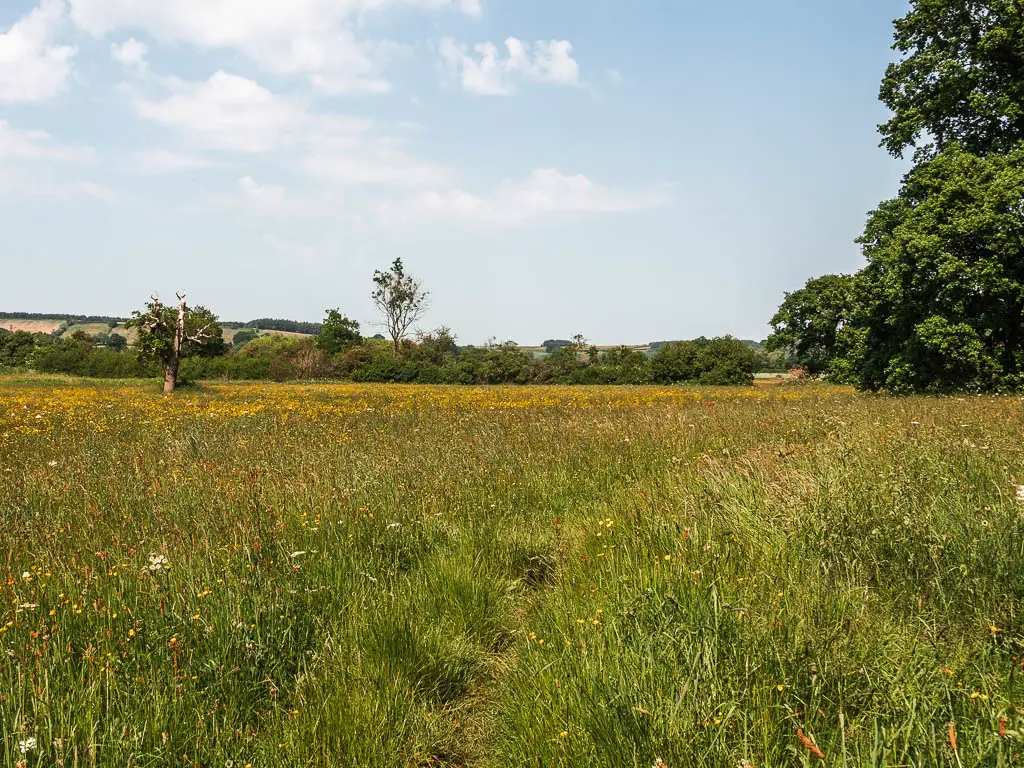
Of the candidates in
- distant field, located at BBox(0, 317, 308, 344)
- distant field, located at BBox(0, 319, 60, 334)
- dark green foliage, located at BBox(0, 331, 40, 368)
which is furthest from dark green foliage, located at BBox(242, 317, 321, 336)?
dark green foliage, located at BBox(0, 331, 40, 368)

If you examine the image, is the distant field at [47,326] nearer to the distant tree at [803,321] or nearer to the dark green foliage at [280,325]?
the dark green foliage at [280,325]

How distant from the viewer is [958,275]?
15438mm

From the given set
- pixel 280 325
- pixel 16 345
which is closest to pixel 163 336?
pixel 16 345

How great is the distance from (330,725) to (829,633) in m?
2.28

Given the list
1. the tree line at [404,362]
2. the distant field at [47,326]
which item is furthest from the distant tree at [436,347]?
the distant field at [47,326]

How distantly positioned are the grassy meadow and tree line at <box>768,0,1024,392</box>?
1362 cm

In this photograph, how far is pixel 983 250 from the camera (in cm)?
1598

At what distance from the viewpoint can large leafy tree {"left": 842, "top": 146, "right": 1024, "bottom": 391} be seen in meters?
14.9

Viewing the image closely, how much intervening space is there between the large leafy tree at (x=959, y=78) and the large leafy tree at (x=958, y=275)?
1523 millimetres

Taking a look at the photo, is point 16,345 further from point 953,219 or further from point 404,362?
point 953,219

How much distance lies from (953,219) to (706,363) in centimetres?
4115

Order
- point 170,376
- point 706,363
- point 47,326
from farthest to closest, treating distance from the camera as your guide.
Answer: point 47,326
point 706,363
point 170,376

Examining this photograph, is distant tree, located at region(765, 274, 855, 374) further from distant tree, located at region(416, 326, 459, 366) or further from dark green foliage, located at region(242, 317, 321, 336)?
dark green foliage, located at region(242, 317, 321, 336)

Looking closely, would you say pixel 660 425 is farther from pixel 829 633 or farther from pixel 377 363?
pixel 377 363
